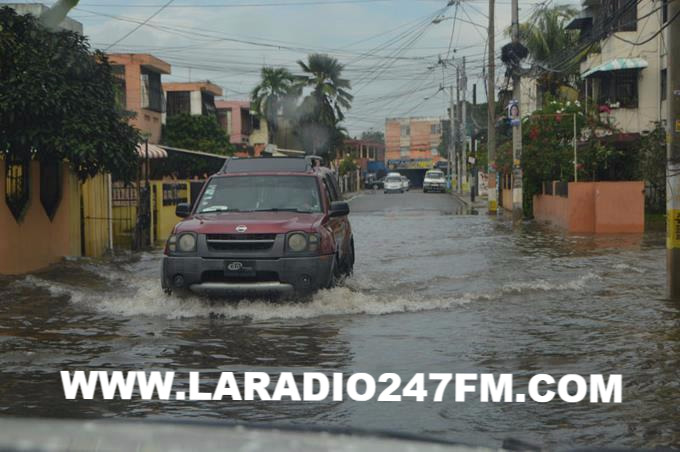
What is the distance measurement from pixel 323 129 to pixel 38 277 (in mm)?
61488

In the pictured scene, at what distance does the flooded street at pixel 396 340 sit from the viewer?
6.80m

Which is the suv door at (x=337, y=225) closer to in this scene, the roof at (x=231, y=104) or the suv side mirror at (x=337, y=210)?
the suv side mirror at (x=337, y=210)

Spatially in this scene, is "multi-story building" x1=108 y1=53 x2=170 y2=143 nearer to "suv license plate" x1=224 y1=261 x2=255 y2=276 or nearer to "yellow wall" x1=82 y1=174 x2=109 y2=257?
"yellow wall" x1=82 y1=174 x2=109 y2=257

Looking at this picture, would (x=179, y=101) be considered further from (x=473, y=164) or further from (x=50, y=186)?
(x=50, y=186)

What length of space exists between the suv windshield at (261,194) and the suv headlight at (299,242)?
50.2 inches

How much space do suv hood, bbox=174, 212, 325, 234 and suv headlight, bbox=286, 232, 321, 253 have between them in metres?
0.07

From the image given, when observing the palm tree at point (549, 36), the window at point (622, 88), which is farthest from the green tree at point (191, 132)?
the window at point (622, 88)

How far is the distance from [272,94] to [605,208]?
2099 inches

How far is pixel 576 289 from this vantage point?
46.6 ft

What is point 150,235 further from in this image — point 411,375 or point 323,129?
point 323,129

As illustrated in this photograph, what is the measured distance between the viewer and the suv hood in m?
11.5

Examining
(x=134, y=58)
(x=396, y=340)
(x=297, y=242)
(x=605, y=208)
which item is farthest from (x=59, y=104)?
(x=134, y=58)

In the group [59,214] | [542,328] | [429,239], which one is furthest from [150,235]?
[542,328]

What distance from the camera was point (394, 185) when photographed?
81562mm
